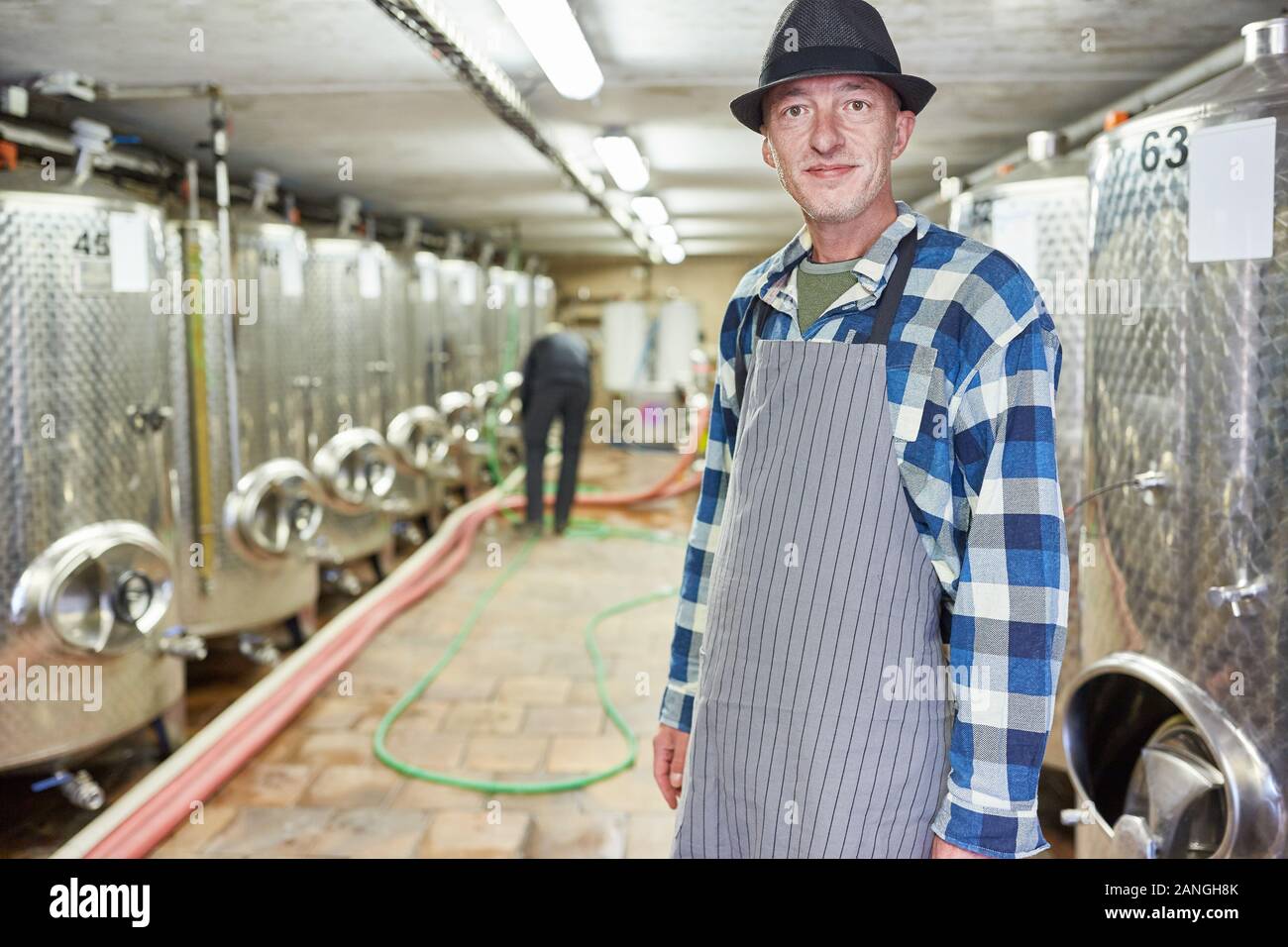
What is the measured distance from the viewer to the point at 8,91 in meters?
3.71

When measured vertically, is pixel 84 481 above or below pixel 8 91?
below

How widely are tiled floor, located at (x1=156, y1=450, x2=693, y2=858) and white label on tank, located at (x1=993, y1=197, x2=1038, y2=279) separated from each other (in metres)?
2.18

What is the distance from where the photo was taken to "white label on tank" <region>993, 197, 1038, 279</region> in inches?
146

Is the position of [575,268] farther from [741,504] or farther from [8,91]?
[741,504]

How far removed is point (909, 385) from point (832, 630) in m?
0.40

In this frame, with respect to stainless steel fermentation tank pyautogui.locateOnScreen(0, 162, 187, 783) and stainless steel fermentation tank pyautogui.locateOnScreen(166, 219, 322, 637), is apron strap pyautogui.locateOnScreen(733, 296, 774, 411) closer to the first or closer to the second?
stainless steel fermentation tank pyautogui.locateOnScreen(0, 162, 187, 783)

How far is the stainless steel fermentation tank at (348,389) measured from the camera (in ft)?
20.0

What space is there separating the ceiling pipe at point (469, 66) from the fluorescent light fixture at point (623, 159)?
0.21 metres

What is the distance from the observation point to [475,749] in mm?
4422

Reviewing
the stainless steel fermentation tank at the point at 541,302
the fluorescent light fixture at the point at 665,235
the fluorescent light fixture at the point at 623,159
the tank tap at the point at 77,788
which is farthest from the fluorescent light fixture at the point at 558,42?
the stainless steel fermentation tank at the point at 541,302

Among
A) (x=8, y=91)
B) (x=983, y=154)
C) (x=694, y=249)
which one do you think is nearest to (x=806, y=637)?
(x=8, y=91)

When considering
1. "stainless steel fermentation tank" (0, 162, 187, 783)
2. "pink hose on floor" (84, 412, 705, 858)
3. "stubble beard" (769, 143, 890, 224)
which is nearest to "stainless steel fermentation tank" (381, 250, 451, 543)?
"pink hose on floor" (84, 412, 705, 858)

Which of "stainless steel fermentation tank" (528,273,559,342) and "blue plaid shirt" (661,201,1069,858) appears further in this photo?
"stainless steel fermentation tank" (528,273,559,342)
